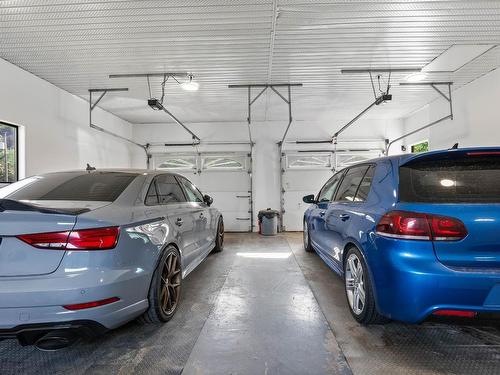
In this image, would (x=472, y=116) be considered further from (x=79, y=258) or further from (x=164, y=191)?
(x=79, y=258)

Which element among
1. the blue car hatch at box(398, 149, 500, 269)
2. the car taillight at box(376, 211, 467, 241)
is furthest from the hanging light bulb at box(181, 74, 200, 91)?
the car taillight at box(376, 211, 467, 241)

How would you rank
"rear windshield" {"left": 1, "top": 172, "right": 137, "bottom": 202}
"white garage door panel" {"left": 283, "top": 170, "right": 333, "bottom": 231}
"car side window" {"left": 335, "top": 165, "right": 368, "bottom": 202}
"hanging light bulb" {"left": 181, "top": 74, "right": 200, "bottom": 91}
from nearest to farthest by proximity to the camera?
"rear windshield" {"left": 1, "top": 172, "right": 137, "bottom": 202}
"car side window" {"left": 335, "top": 165, "right": 368, "bottom": 202}
"hanging light bulb" {"left": 181, "top": 74, "right": 200, "bottom": 91}
"white garage door panel" {"left": 283, "top": 170, "right": 333, "bottom": 231}

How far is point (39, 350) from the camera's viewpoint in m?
1.91

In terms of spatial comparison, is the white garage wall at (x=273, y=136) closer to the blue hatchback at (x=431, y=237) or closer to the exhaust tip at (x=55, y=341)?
the blue hatchback at (x=431, y=237)

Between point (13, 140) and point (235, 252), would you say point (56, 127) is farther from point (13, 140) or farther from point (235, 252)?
point (235, 252)

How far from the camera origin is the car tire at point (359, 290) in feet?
6.93

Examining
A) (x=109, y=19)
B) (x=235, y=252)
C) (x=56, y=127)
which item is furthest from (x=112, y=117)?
(x=235, y=252)

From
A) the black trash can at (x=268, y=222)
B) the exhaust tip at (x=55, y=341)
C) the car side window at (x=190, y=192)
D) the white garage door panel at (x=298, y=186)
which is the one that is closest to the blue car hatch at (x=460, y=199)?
the exhaust tip at (x=55, y=341)

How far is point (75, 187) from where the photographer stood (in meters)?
2.27

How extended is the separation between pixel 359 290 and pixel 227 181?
6.08m

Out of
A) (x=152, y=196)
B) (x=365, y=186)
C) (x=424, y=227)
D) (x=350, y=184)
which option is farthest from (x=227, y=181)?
(x=424, y=227)

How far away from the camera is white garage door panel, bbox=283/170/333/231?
7.94 m

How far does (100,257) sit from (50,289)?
0.29 m

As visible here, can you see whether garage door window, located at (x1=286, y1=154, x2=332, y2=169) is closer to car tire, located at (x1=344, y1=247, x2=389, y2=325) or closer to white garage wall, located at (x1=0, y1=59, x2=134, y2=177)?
white garage wall, located at (x1=0, y1=59, x2=134, y2=177)
